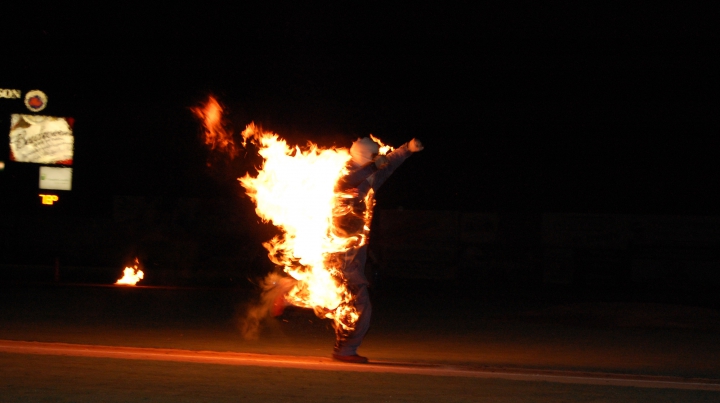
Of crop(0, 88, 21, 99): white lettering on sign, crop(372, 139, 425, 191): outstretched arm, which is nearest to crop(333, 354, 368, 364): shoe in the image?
crop(372, 139, 425, 191): outstretched arm

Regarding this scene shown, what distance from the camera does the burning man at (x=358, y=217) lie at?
8.18m

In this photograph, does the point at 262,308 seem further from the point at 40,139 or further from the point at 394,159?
the point at 40,139

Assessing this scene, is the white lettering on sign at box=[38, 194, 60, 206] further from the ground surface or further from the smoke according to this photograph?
the smoke

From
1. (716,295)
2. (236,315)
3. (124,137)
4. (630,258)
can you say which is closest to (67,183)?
(124,137)

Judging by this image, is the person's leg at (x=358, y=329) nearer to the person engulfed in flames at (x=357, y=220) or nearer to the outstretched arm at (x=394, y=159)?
the person engulfed in flames at (x=357, y=220)

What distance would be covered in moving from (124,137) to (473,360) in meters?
22.8

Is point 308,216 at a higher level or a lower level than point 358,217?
higher

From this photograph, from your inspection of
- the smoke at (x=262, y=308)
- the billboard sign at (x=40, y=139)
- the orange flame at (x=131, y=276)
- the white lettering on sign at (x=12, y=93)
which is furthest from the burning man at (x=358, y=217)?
the white lettering on sign at (x=12, y=93)

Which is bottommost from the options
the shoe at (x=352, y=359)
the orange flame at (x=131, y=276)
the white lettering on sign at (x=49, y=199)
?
the shoe at (x=352, y=359)

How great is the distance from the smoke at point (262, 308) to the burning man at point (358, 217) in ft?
2.26

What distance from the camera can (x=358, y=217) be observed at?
8.26 m

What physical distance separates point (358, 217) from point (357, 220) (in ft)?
0.10

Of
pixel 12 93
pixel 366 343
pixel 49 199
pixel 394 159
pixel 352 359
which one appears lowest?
pixel 352 359

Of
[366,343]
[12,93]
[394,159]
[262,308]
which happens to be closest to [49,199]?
[12,93]
